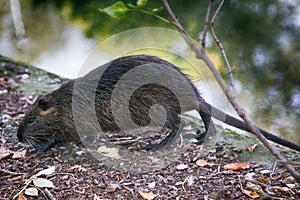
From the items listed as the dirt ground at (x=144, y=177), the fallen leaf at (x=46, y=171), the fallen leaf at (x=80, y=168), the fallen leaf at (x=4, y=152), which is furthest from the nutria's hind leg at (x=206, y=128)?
the fallen leaf at (x=4, y=152)

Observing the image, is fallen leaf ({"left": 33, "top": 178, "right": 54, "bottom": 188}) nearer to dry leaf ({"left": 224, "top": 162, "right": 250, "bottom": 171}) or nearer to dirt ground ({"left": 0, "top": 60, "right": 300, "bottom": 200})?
dirt ground ({"left": 0, "top": 60, "right": 300, "bottom": 200})

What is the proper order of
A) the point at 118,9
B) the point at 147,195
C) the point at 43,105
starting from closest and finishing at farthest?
the point at 118,9, the point at 147,195, the point at 43,105

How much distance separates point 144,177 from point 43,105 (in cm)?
105

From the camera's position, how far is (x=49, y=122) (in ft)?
11.0

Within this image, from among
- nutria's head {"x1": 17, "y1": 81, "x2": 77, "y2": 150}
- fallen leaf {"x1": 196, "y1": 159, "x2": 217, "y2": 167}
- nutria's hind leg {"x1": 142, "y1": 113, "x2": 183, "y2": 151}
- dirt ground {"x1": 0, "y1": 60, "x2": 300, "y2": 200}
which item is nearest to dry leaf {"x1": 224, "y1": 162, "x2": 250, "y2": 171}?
dirt ground {"x1": 0, "y1": 60, "x2": 300, "y2": 200}

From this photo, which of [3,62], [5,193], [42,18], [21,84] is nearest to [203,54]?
[5,193]

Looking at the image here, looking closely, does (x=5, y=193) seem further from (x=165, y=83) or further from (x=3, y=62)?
(x=3, y=62)

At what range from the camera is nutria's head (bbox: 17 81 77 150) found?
131 inches

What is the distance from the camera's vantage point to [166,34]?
229 inches

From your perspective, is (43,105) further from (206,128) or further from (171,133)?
(206,128)

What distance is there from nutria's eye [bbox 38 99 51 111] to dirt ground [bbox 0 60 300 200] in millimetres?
319

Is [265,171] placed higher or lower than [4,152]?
higher

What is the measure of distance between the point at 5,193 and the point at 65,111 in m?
0.88

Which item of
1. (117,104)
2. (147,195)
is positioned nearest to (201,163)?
(147,195)
